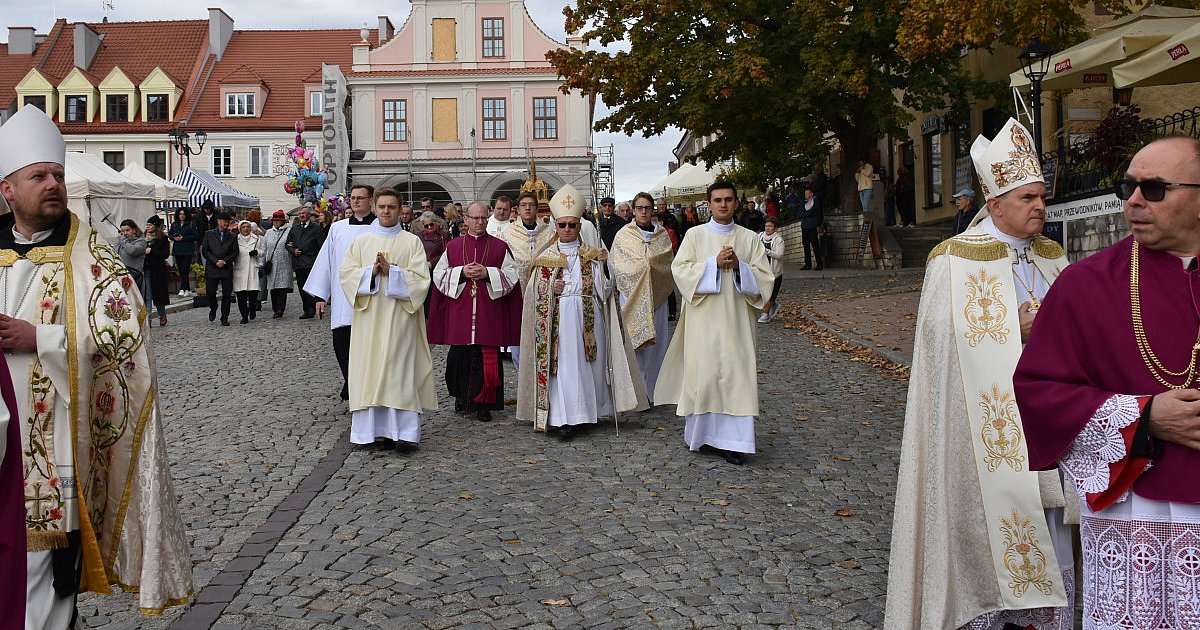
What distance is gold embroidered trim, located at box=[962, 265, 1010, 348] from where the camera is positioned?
452 cm

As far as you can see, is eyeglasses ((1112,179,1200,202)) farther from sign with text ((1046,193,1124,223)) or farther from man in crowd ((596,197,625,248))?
man in crowd ((596,197,625,248))

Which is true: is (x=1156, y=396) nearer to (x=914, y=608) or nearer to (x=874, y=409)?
(x=914, y=608)

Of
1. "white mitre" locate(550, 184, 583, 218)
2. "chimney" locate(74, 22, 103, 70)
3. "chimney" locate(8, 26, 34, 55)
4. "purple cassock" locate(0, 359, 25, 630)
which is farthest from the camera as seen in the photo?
"chimney" locate(8, 26, 34, 55)

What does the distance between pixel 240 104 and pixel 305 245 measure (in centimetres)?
4013

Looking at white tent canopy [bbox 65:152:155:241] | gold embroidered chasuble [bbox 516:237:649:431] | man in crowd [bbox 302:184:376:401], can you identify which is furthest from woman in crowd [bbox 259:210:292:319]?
gold embroidered chasuble [bbox 516:237:649:431]

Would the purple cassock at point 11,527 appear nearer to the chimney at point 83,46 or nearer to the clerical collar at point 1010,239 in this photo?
the clerical collar at point 1010,239

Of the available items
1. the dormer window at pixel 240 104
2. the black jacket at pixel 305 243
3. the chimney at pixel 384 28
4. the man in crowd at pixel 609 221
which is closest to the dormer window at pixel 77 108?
the dormer window at pixel 240 104

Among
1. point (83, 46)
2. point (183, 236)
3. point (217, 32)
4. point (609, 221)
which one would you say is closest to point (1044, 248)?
point (609, 221)

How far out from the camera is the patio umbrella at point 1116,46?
12641 millimetres

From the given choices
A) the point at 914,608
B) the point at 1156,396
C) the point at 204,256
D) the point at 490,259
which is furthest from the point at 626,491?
the point at 204,256

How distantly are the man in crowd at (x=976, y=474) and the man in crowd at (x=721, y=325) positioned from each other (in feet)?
11.4

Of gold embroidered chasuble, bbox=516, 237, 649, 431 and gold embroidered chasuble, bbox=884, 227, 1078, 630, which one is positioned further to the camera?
gold embroidered chasuble, bbox=516, 237, 649, 431

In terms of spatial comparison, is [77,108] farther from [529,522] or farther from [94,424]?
[94,424]

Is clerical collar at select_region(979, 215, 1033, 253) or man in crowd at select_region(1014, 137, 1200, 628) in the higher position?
clerical collar at select_region(979, 215, 1033, 253)
